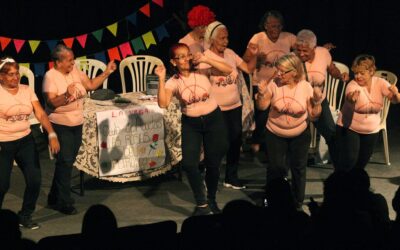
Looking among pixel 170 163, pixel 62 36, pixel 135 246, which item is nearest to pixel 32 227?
pixel 170 163

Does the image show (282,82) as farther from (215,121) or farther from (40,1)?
(40,1)

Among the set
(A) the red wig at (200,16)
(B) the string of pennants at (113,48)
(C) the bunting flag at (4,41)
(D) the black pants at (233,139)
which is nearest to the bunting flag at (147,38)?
(B) the string of pennants at (113,48)

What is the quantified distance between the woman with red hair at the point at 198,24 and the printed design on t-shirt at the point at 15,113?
166cm

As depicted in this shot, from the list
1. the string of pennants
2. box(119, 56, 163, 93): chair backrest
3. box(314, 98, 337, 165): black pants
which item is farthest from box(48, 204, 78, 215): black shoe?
box(314, 98, 337, 165): black pants

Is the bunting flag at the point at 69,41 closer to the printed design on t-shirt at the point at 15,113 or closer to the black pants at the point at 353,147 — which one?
the printed design on t-shirt at the point at 15,113

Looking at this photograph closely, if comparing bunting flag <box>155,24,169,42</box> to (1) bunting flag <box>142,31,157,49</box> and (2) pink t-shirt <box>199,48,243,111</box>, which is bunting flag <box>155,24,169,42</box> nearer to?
(1) bunting flag <box>142,31,157,49</box>

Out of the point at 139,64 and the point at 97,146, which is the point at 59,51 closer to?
the point at 97,146

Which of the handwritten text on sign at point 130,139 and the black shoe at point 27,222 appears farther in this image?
the handwritten text on sign at point 130,139

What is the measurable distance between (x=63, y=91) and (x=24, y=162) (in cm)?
60

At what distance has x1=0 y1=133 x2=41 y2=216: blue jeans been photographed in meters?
5.57

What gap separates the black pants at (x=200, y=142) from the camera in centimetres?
582

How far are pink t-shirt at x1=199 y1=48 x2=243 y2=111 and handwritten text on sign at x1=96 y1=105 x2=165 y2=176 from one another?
0.65 metres

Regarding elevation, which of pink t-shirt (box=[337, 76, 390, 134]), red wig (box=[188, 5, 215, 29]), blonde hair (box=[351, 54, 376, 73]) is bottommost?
pink t-shirt (box=[337, 76, 390, 134])

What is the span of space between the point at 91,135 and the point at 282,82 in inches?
66.8
